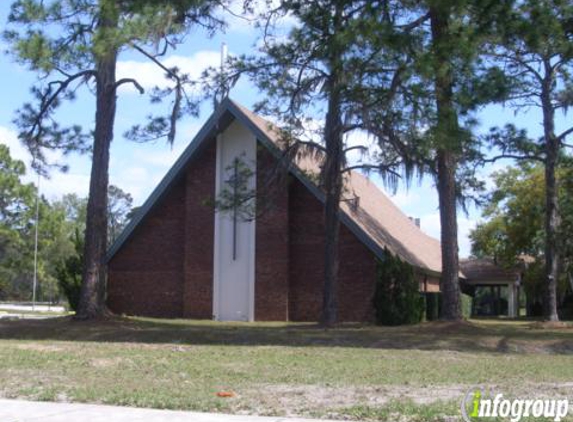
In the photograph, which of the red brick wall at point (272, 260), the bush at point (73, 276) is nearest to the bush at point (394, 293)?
the red brick wall at point (272, 260)

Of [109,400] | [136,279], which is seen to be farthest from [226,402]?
[136,279]

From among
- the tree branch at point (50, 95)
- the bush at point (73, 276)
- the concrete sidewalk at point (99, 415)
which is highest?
the tree branch at point (50, 95)

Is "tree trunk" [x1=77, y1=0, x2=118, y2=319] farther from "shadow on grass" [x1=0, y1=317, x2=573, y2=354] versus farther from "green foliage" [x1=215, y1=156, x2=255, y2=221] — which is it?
"green foliage" [x1=215, y1=156, x2=255, y2=221]

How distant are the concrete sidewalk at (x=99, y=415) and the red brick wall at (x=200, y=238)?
65.8 feet

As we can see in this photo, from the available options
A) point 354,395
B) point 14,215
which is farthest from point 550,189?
point 14,215

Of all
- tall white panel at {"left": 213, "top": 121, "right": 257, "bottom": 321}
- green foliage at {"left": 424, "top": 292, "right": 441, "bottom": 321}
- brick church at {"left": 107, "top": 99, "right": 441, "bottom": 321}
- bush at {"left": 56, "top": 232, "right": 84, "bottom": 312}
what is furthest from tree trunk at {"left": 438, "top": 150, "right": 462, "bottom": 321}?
bush at {"left": 56, "top": 232, "right": 84, "bottom": 312}

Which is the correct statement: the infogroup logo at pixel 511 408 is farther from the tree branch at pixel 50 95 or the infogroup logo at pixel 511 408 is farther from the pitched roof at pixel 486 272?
the pitched roof at pixel 486 272

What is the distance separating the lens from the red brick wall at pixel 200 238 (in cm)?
2961

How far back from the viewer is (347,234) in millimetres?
27594

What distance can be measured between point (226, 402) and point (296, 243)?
754 inches

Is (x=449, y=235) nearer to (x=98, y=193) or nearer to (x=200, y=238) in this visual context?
(x=98, y=193)

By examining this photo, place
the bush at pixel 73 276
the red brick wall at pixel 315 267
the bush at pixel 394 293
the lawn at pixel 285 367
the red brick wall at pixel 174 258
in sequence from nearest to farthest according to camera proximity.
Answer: the lawn at pixel 285 367 → the bush at pixel 394 293 → the red brick wall at pixel 315 267 → the red brick wall at pixel 174 258 → the bush at pixel 73 276

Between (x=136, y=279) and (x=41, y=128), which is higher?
(x=41, y=128)

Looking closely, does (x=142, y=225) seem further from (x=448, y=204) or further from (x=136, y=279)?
(x=448, y=204)
